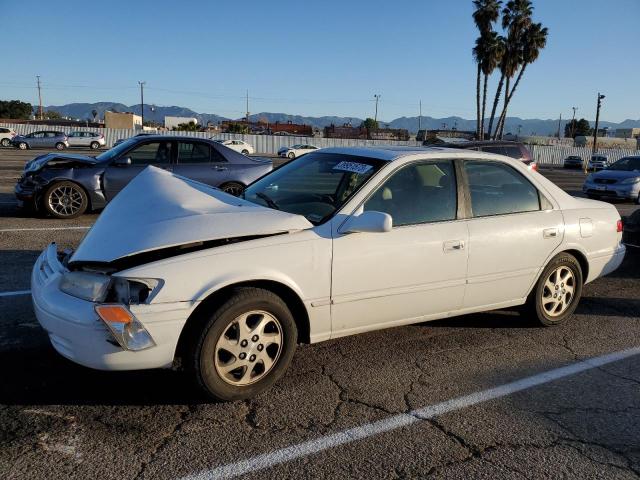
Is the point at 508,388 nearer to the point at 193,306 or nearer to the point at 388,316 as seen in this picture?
the point at 388,316

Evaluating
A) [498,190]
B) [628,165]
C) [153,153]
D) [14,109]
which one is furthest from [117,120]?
[498,190]

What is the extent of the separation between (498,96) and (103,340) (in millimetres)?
47695

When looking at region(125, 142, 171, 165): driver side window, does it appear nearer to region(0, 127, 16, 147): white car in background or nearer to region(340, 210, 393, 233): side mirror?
region(340, 210, 393, 233): side mirror

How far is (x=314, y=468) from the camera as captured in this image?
2672 millimetres

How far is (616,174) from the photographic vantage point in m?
15.9

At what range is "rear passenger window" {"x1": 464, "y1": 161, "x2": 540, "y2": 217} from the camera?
4312mm

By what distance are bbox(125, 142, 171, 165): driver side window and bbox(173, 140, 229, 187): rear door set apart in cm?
20

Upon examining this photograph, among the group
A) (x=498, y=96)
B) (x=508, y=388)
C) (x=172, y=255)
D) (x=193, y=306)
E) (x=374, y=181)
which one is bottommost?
(x=508, y=388)

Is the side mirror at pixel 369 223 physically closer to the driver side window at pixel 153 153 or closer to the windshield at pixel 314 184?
the windshield at pixel 314 184

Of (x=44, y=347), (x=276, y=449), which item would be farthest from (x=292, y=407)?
(x=44, y=347)

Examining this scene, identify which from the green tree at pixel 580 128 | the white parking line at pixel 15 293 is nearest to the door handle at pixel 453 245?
the white parking line at pixel 15 293

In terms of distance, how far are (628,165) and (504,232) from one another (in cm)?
1466

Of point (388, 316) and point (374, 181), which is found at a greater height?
point (374, 181)

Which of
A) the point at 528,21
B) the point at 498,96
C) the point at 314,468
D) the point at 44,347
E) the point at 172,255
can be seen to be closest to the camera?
the point at 314,468
